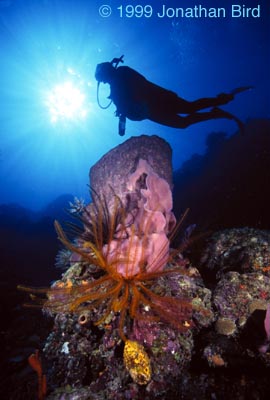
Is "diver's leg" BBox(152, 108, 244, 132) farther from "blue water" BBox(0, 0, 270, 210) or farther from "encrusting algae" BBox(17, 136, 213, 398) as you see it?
"blue water" BBox(0, 0, 270, 210)

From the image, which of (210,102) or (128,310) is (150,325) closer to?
(128,310)

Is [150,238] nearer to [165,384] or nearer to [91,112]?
[165,384]

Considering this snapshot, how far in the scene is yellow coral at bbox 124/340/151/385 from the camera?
2559 mm

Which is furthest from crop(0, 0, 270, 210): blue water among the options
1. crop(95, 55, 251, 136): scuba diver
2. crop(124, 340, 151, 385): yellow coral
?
crop(124, 340, 151, 385): yellow coral

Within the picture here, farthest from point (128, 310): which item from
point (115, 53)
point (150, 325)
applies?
point (115, 53)

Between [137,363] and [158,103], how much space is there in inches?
261

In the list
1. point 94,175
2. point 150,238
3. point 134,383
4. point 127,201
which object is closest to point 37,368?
point 134,383

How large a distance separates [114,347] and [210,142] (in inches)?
770

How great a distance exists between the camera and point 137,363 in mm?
2582

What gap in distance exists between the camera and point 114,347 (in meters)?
2.84

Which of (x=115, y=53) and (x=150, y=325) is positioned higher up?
(x=115, y=53)

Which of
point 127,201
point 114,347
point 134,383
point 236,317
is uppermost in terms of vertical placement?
point 127,201

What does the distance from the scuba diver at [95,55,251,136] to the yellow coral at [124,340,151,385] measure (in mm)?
6175

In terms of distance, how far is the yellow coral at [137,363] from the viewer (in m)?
2.56
